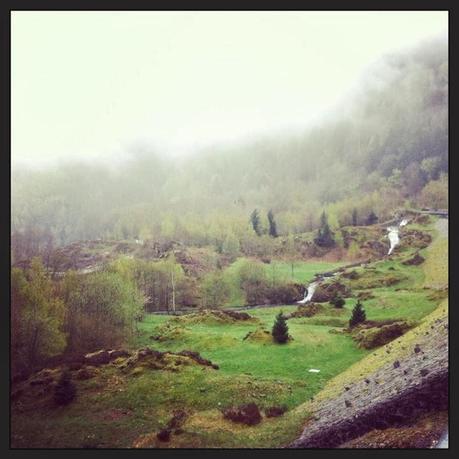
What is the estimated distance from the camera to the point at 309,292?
2447 cm

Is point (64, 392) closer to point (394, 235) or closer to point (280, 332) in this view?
point (280, 332)

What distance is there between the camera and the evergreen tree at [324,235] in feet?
82.0

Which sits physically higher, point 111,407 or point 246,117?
point 246,117

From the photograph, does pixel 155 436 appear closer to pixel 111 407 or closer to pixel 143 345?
pixel 111 407

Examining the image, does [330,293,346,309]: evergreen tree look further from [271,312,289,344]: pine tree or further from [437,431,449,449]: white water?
[437,431,449,449]: white water

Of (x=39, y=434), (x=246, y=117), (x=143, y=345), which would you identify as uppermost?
(x=246, y=117)

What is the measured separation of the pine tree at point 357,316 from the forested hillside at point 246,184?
14.3 feet

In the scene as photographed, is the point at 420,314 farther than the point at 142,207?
No

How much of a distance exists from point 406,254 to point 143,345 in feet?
44.9

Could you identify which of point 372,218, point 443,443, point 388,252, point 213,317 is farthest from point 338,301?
point 443,443

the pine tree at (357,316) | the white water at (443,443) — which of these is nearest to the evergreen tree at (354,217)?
the pine tree at (357,316)

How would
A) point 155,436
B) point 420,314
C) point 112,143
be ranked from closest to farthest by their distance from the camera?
point 155,436 < point 420,314 < point 112,143

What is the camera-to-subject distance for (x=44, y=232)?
2439 cm

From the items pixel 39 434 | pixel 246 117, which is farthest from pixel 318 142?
pixel 39 434
